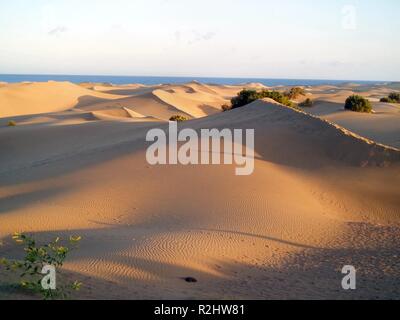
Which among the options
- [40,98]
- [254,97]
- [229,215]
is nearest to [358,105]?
[254,97]

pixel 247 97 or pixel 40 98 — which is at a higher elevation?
pixel 247 97

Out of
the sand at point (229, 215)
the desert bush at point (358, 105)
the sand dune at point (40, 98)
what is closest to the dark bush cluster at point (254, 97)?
the desert bush at point (358, 105)

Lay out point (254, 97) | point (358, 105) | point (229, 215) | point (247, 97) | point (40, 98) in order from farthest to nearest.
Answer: point (40, 98), point (358, 105), point (247, 97), point (254, 97), point (229, 215)

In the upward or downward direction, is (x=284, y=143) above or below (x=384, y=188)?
above

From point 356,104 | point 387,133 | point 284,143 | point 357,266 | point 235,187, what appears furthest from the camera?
point 356,104

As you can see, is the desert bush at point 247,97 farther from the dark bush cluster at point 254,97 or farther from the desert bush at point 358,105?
the desert bush at point 358,105

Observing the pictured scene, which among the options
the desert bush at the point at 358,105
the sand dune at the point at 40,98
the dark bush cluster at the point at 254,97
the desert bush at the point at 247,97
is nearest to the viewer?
the dark bush cluster at the point at 254,97

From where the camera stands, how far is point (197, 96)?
57.4 m

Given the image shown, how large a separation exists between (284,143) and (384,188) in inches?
148

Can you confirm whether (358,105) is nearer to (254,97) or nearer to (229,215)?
(254,97)

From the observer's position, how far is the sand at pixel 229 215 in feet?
21.8

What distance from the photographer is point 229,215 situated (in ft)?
32.5
